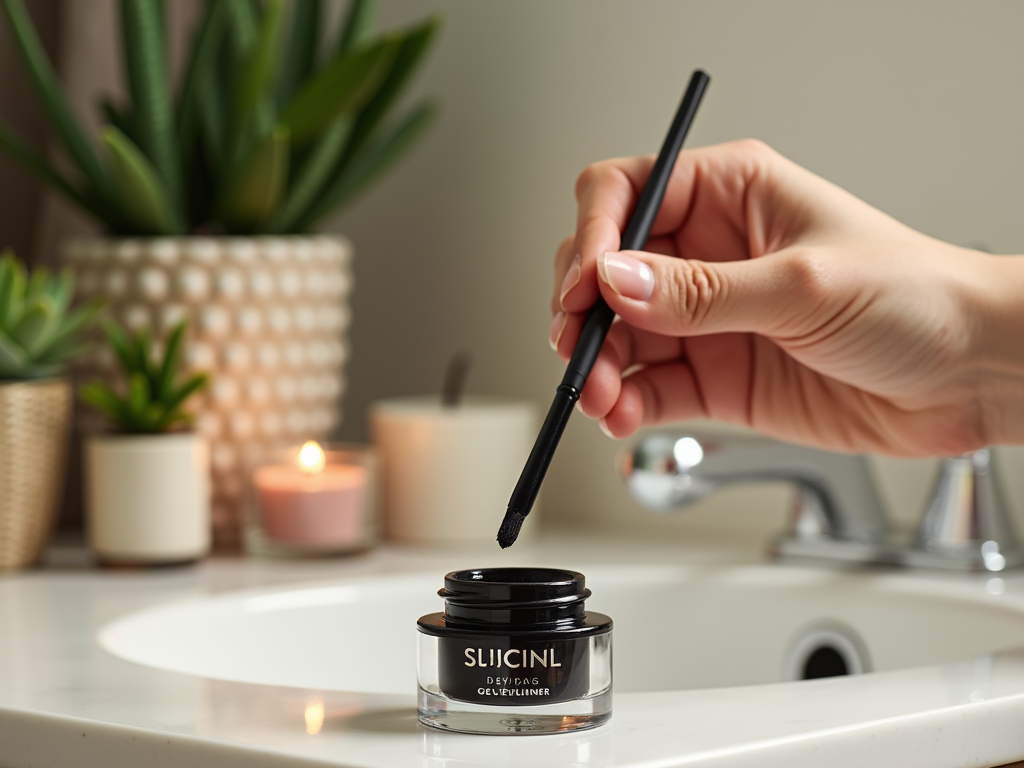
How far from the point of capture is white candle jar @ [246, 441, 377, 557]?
999 millimetres

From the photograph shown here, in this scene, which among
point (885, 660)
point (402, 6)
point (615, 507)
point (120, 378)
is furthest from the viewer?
point (402, 6)

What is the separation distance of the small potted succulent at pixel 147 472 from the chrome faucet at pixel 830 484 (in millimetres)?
320

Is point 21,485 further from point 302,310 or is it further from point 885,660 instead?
point 885,660

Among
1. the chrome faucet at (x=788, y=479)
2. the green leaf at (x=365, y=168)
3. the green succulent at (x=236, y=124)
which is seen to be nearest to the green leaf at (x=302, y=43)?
the green succulent at (x=236, y=124)

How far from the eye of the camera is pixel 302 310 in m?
1.08

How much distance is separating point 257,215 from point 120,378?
173mm

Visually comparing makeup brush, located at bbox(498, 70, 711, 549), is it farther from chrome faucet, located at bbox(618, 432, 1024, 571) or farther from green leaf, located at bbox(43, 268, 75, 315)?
green leaf, located at bbox(43, 268, 75, 315)

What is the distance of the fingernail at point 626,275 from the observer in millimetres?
587

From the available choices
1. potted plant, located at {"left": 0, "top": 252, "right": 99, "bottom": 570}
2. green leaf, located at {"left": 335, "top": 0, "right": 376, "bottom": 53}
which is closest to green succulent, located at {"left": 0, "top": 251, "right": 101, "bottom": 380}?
potted plant, located at {"left": 0, "top": 252, "right": 99, "bottom": 570}

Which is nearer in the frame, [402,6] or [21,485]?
[21,485]

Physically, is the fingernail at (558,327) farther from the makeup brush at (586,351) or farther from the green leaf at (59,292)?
the green leaf at (59,292)

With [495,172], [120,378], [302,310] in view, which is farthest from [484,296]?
[120,378]

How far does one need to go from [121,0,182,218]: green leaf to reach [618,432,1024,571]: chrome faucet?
0.46 m

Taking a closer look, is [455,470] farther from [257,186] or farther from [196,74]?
[196,74]
